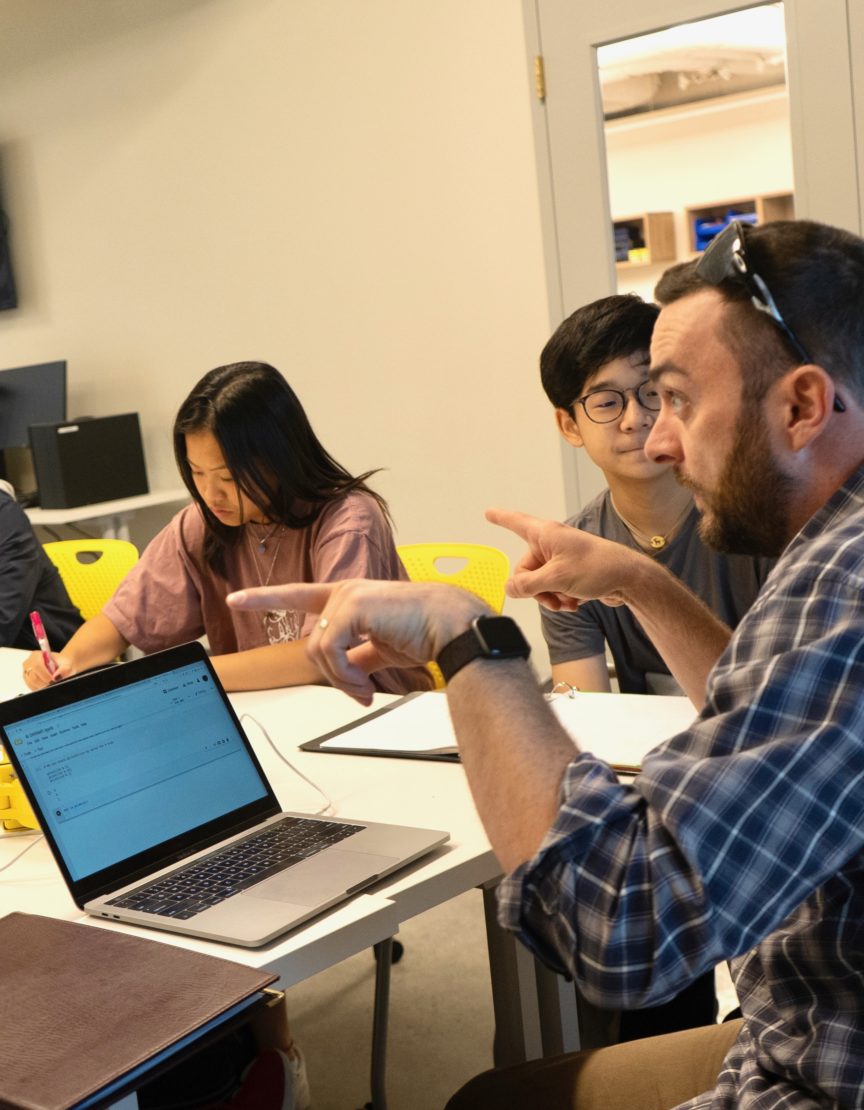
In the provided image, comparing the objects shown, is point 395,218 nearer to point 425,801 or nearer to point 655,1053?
point 425,801

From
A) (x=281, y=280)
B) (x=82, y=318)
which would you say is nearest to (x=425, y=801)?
(x=281, y=280)

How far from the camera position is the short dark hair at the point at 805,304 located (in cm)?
105

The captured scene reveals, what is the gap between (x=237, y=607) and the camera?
4.01 ft

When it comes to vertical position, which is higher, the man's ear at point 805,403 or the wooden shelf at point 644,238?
the wooden shelf at point 644,238

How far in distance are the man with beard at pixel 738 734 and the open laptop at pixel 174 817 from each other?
280mm

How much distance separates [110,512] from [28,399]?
82 centimetres

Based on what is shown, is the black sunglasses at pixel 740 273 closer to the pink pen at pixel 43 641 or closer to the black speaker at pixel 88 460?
the pink pen at pixel 43 641

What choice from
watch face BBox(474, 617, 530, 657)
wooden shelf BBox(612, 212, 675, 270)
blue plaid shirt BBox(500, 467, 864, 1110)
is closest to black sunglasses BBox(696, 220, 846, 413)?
blue plaid shirt BBox(500, 467, 864, 1110)

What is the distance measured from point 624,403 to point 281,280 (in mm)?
2745

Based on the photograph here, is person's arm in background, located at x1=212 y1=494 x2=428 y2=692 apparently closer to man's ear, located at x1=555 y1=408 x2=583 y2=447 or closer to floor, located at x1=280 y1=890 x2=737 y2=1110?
man's ear, located at x1=555 y1=408 x2=583 y2=447

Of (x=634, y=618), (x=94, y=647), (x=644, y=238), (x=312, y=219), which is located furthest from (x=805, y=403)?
(x=312, y=219)

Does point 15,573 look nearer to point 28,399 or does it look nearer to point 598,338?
point 598,338

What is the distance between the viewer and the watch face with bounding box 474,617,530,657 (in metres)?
1.05

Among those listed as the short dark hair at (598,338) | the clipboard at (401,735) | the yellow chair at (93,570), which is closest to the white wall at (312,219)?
the yellow chair at (93,570)
